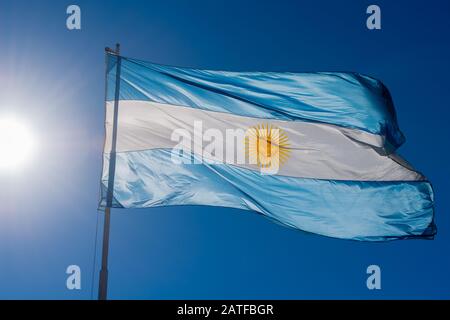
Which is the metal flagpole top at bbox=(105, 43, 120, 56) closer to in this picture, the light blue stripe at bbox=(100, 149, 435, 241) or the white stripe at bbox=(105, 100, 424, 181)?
the white stripe at bbox=(105, 100, 424, 181)

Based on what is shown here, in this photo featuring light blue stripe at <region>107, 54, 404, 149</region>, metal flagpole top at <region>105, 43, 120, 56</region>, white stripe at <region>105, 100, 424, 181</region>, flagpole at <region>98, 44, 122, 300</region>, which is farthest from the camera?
light blue stripe at <region>107, 54, 404, 149</region>

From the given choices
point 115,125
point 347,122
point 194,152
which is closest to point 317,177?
point 347,122

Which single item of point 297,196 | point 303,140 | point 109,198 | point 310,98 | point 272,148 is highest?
point 310,98

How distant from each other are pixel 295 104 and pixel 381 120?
1.92 m

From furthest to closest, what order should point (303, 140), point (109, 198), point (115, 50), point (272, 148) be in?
point (303, 140) → point (272, 148) → point (115, 50) → point (109, 198)

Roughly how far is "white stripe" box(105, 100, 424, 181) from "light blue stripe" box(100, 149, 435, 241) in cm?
20

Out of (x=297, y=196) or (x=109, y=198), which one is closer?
(x=109, y=198)

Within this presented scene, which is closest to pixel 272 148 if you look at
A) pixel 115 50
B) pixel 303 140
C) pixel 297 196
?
pixel 303 140

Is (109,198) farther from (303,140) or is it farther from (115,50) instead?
(303,140)

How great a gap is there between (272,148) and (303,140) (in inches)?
29.2

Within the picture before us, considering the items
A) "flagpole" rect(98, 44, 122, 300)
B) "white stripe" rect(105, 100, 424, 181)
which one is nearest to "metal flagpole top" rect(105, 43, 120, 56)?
"flagpole" rect(98, 44, 122, 300)

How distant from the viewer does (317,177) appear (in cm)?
1256

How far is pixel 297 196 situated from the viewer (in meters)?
12.4

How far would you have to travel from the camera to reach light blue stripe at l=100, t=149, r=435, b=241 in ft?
37.8
